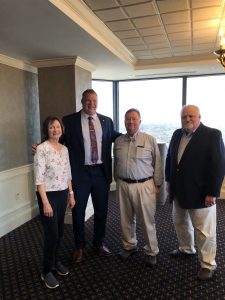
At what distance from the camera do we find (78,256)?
2609 millimetres

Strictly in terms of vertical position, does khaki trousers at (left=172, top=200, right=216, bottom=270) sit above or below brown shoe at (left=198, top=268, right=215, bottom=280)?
above

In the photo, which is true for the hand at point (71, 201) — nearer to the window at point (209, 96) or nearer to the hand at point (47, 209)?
the hand at point (47, 209)

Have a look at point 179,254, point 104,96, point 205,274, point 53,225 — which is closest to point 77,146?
point 53,225

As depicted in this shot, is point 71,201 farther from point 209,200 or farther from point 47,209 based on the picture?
point 209,200

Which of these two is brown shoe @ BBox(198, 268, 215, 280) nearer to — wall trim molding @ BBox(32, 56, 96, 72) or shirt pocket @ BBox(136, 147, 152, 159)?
shirt pocket @ BBox(136, 147, 152, 159)

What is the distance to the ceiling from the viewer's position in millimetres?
2117

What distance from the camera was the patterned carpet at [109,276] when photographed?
2.11m

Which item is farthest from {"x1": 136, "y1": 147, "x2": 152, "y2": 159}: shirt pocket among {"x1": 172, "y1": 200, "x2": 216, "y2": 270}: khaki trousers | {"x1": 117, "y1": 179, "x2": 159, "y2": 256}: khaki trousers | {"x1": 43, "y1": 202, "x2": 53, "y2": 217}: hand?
{"x1": 43, "y1": 202, "x2": 53, "y2": 217}: hand

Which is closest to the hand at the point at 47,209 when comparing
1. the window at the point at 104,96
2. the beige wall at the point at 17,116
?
the beige wall at the point at 17,116

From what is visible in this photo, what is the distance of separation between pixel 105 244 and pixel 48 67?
2383 millimetres

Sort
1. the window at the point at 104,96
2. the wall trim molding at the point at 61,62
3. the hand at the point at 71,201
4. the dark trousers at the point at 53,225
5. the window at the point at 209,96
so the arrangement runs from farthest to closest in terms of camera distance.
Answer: the window at the point at 104,96, the window at the point at 209,96, the wall trim molding at the point at 61,62, the hand at the point at 71,201, the dark trousers at the point at 53,225

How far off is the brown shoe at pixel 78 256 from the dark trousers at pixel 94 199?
0.04m

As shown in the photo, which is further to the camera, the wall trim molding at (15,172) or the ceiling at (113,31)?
the wall trim molding at (15,172)

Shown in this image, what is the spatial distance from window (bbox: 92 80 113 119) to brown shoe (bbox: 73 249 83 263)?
3.11 m
